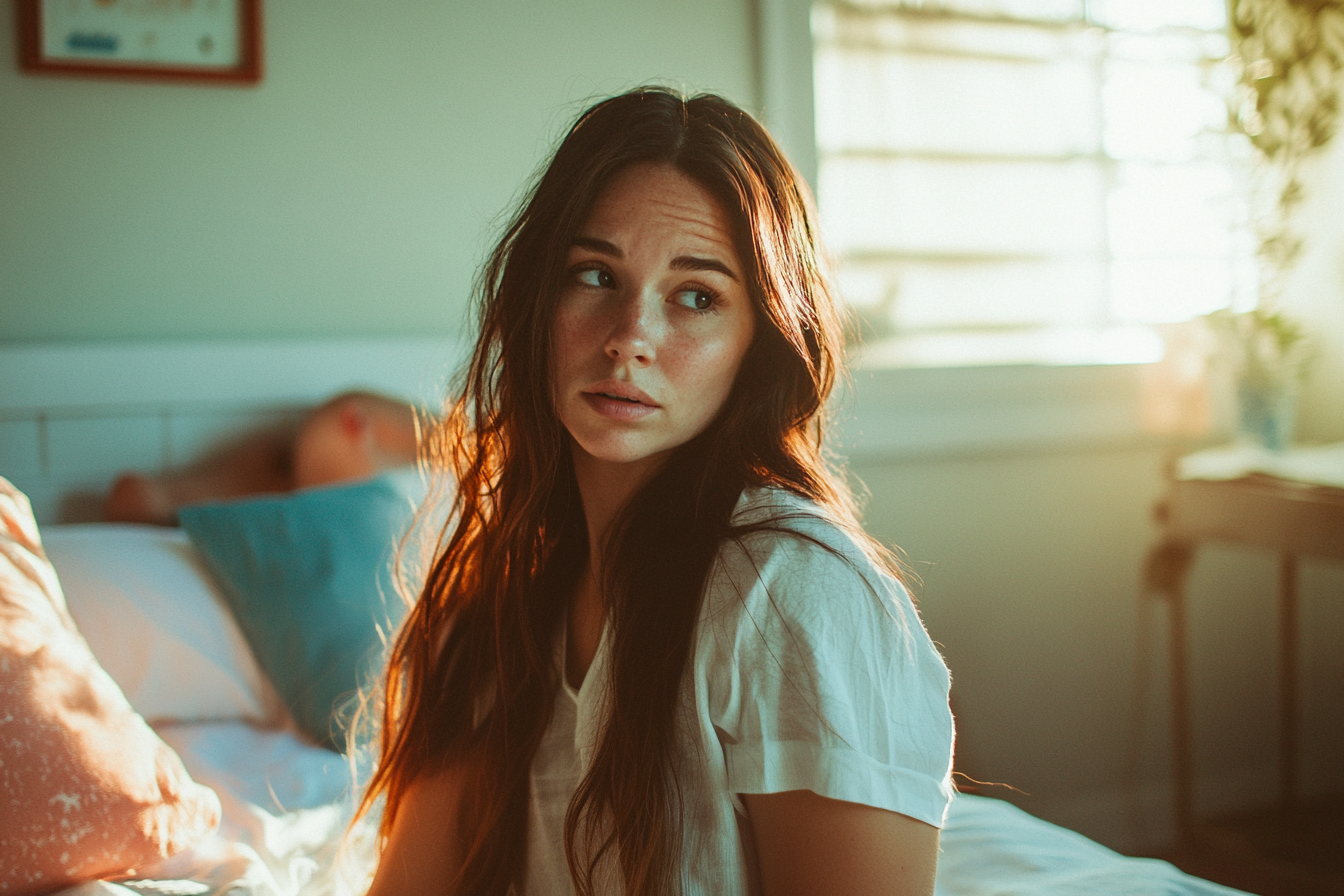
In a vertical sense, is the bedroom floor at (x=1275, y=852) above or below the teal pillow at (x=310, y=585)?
below

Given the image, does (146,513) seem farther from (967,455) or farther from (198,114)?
(967,455)

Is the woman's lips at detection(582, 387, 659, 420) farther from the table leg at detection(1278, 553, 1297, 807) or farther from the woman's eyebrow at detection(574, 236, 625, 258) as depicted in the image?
the table leg at detection(1278, 553, 1297, 807)

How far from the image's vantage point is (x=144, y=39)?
1.71 m

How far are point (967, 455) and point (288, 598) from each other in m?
1.48

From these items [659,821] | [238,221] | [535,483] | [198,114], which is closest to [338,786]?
[535,483]

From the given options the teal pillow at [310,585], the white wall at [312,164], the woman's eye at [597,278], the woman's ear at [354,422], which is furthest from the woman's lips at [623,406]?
the white wall at [312,164]

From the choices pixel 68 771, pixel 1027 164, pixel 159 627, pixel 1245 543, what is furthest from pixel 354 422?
pixel 1245 543

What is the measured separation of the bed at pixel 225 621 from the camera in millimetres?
1043

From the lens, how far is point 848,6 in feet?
7.12

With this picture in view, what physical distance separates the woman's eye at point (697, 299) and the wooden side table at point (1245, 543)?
1.57 meters

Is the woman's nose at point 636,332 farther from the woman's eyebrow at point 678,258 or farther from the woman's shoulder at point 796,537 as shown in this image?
the woman's shoulder at point 796,537

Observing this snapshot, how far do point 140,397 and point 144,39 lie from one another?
603mm

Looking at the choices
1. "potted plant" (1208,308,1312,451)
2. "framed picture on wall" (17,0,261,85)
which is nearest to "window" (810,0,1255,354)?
"potted plant" (1208,308,1312,451)

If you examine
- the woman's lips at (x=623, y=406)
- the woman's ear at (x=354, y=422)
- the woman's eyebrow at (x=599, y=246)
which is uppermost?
the woman's eyebrow at (x=599, y=246)
